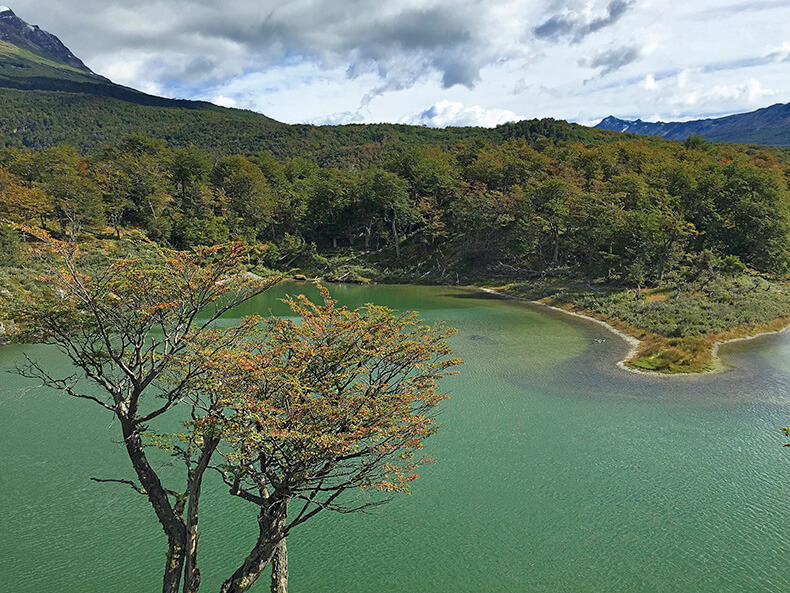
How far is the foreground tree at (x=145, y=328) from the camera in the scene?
24.9ft

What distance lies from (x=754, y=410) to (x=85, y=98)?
170603 millimetres

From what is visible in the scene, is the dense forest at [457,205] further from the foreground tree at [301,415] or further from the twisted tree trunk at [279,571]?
the twisted tree trunk at [279,571]

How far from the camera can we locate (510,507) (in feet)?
40.4

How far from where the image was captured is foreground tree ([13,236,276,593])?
758 centimetres

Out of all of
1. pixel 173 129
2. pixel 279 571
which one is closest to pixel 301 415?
pixel 279 571

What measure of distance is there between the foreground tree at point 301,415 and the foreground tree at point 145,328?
64 cm

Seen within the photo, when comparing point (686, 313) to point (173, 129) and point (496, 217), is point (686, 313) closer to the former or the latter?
point (496, 217)

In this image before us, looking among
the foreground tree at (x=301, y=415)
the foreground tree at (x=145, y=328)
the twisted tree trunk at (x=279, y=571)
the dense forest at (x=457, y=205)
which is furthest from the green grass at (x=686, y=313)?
the foreground tree at (x=145, y=328)

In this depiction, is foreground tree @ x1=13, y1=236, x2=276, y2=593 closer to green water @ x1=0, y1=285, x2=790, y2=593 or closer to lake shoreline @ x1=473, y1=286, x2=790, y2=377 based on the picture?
green water @ x1=0, y1=285, x2=790, y2=593

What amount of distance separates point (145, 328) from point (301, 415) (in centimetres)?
338

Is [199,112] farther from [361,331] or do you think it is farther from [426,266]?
[361,331]

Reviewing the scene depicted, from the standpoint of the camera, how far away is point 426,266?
179ft

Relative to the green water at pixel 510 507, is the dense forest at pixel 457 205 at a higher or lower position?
A: higher

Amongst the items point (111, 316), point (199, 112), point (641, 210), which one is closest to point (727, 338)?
point (641, 210)
